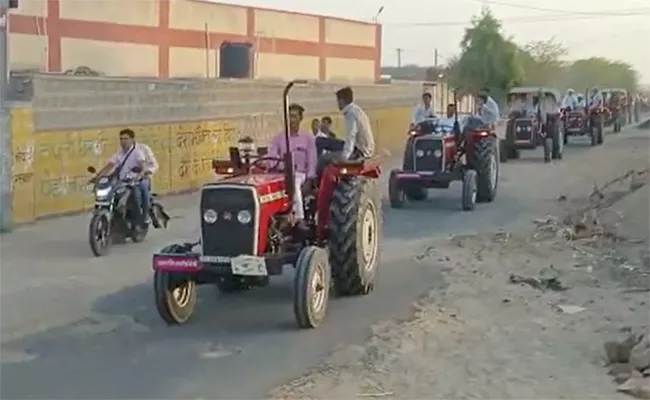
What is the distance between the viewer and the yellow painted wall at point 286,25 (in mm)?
54938

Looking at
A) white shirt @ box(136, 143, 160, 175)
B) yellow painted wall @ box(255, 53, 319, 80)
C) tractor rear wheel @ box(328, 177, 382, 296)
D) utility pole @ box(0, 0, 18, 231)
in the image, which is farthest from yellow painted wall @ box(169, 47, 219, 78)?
tractor rear wheel @ box(328, 177, 382, 296)

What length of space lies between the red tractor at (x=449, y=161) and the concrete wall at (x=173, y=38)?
20.7 m

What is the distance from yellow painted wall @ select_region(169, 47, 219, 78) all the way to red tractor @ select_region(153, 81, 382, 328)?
36470 mm

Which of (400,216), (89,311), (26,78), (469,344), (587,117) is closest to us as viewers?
(469,344)

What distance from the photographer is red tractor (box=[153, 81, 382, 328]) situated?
10312mm

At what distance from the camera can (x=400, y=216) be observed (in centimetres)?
2002

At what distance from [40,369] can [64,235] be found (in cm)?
796

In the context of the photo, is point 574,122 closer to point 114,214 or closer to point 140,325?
point 114,214

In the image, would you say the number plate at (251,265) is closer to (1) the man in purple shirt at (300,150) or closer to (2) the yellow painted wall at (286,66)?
(1) the man in purple shirt at (300,150)

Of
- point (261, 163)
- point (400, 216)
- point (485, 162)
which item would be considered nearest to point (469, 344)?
point (261, 163)

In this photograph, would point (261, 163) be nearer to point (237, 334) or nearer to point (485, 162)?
point (237, 334)

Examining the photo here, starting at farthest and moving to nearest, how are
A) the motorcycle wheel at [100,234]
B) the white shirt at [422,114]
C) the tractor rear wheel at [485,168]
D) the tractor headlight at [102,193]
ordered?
the white shirt at [422,114], the tractor rear wheel at [485,168], the tractor headlight at [102,193], the motorcycle wheel at [100,234]

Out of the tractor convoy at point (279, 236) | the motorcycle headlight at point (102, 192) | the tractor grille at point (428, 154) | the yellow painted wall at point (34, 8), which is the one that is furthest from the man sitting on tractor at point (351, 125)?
the yellow painted wall at point (34, 8)

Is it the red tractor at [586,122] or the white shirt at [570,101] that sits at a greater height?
the white shirt at [570,101]
